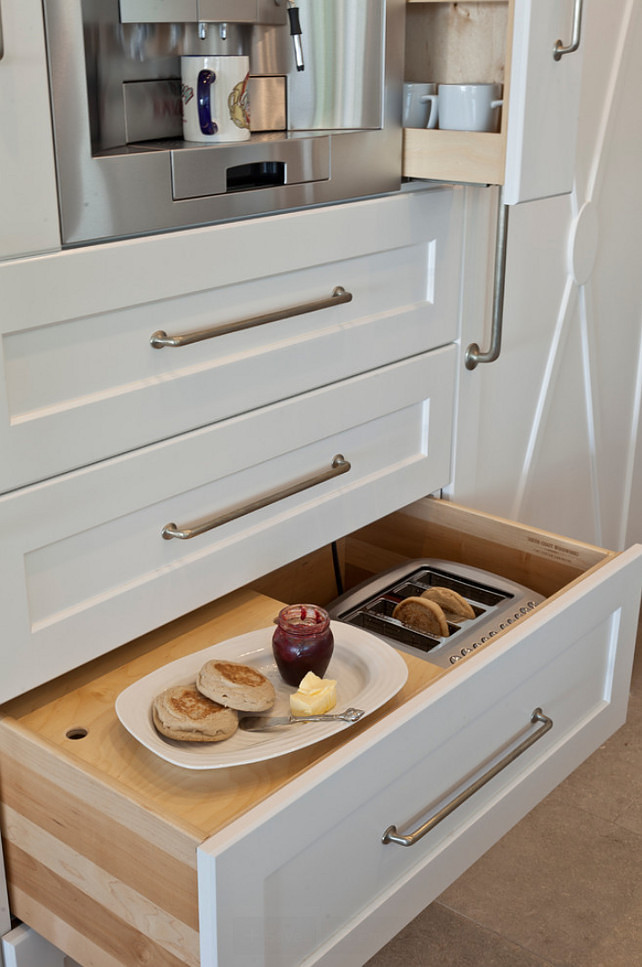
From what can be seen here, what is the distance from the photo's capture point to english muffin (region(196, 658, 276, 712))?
1.07 metres

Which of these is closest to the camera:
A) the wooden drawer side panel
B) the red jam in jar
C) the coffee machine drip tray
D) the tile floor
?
the red jam in jar

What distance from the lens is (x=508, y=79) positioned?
1.24 meters

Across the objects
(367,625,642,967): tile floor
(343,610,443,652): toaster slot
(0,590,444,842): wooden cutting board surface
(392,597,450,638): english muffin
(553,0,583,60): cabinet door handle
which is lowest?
(367,625,642,967): tile floor

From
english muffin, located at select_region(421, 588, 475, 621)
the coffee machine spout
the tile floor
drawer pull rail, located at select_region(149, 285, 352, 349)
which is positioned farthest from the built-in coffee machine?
the tile floor

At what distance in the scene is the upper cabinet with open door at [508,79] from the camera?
4.04ft

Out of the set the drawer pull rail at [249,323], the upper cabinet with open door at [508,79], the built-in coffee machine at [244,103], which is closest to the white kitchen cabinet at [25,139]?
the built-in coffee machine at [244,103]

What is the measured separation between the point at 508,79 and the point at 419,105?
0.54 feet

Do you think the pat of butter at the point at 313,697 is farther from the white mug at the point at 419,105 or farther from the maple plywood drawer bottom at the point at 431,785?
the white mug at the point at 419,105

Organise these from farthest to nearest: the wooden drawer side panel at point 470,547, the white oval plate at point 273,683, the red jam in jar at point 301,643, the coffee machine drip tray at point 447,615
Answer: the wooden drawer side panel at point 470,547
the coffee machine drip tray at point 447,615
the red jam in jar at point 301,643
the white oval plate at point 273,683

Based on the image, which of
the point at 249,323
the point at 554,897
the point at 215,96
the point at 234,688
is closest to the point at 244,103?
the point at 215,96

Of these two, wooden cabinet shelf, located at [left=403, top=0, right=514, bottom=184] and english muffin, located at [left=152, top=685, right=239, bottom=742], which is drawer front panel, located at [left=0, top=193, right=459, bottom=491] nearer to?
wooden cabinet shelf, located at [left=403, top=0, right=514, bottom=184]

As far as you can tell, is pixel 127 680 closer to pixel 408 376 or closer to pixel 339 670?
pixel 339 670

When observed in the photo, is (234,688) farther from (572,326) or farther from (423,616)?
(572,326)

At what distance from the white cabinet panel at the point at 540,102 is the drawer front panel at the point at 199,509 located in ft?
0.98
